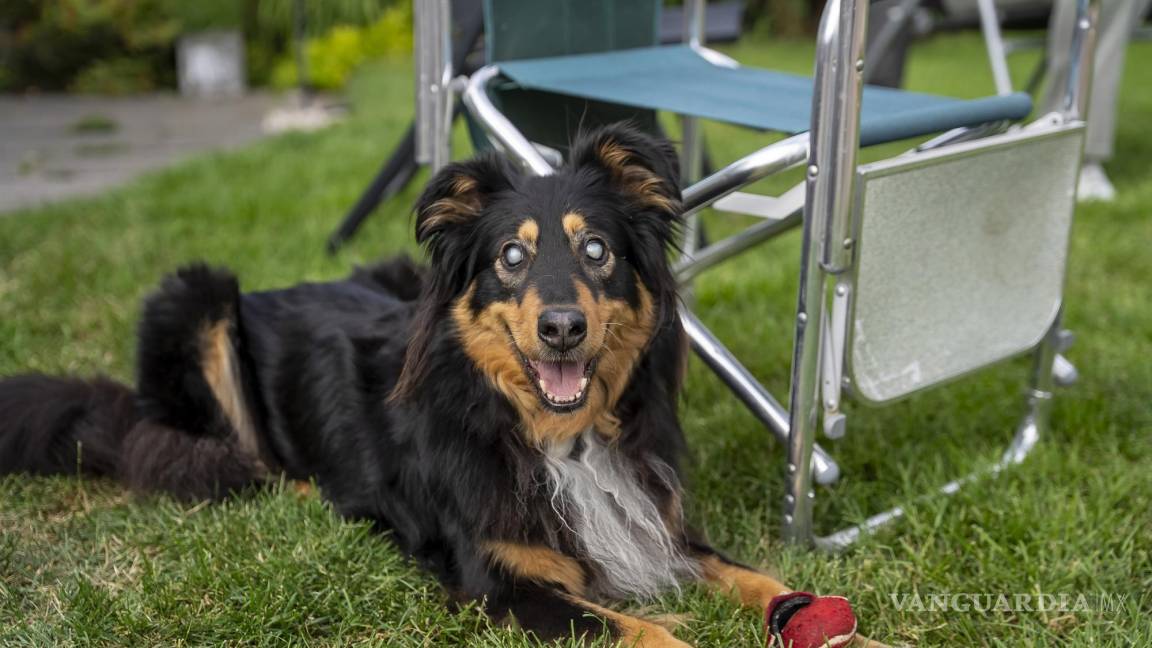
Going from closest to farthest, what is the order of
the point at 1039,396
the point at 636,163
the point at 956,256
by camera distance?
the point at 636,163 < the point at 956,256 < the point at 1039,396

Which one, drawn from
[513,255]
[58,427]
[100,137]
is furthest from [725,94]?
[100,137]

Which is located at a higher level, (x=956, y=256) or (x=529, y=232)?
(x=529, y=232)

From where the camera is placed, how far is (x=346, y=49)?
11.1 meters

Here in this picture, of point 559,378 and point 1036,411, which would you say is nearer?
point 559,378

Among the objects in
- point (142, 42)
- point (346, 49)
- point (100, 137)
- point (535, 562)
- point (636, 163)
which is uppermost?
point (636, 163)

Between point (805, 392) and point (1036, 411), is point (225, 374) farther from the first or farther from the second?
point (1036, 411)

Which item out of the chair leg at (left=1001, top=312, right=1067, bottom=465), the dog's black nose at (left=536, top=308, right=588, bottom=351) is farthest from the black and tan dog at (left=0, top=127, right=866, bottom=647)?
the chair leg at (left=1001, top=312, right=1067, bottom=465)

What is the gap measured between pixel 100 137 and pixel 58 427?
578 cm

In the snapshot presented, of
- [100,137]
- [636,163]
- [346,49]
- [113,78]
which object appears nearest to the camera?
[636,163]

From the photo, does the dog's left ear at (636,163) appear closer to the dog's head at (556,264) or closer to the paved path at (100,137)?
the dog's head at (556,264)

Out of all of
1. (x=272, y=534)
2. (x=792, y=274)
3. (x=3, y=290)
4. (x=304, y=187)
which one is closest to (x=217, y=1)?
(x=304, y=187)

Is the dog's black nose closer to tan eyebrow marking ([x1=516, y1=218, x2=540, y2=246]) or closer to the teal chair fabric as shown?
tan eyebrow marking ([x1=516, y1=218, x2=540, y2=246])

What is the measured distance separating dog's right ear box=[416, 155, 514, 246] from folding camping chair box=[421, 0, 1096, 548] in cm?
23

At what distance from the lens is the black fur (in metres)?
2.30
